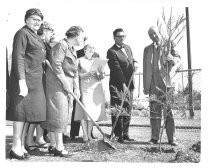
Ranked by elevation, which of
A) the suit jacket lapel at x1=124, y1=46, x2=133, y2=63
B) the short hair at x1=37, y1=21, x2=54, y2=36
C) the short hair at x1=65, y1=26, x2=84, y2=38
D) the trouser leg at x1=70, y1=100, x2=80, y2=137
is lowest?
the trouser leg at x1=70, y1=100, x2=80, y2=137

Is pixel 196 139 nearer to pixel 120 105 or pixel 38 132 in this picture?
pixel 120 105

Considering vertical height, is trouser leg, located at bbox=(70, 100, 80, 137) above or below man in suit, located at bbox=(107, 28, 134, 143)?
below

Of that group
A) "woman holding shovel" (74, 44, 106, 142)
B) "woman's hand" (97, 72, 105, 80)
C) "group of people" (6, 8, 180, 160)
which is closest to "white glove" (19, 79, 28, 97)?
"group of people" (6, 8, 180, 160)

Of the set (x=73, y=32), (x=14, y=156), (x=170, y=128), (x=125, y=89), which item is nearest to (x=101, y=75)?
(x=125, y=89)

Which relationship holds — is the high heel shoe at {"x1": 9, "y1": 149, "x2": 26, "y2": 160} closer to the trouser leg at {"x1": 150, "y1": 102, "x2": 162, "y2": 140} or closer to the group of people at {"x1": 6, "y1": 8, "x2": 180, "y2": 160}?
the group of people at {"x1": 6, "y1": 8, "x2": 180, "y2": 160}

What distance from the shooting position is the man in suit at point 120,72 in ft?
19.9

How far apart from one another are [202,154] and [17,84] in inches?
109

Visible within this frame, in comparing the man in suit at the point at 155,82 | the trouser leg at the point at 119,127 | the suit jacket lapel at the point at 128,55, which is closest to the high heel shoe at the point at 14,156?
the trouser leg at the point at 119,127

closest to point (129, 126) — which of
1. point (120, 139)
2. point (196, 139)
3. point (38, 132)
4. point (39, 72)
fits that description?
point (120, 139)

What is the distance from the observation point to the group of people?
495 cm

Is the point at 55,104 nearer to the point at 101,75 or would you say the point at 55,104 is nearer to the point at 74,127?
the point at 101,75

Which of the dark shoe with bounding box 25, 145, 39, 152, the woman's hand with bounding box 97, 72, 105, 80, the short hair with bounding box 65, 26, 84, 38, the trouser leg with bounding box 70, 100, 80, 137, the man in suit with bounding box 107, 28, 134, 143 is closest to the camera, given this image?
the short hair with bounding box 65, 26, 84, 38

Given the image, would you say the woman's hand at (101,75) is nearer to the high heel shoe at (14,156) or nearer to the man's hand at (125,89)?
the man's hand at (125,89)

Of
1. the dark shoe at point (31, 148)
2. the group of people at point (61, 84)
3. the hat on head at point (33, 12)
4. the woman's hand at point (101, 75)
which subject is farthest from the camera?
the woman's hand at point (101, 75)
